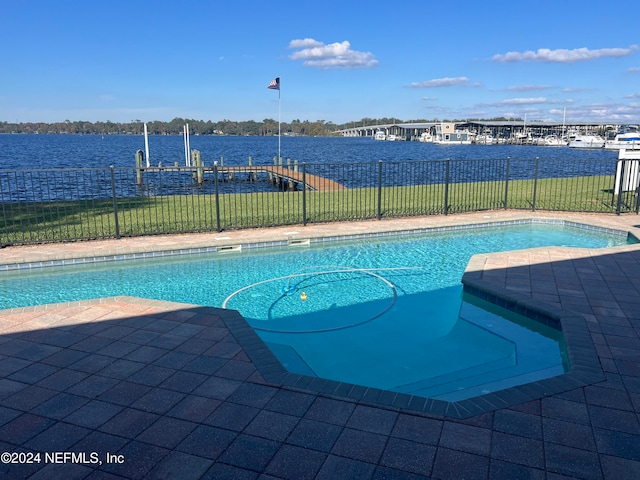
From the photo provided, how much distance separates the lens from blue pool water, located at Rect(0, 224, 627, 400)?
504 centimetres

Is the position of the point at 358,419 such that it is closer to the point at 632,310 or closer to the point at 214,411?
the point at 214,411

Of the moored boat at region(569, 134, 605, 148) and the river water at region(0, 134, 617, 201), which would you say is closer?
the river water at region(0, 134, 617, 201)

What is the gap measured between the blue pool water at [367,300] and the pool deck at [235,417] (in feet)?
2.77

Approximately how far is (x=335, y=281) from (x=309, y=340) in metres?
2.22

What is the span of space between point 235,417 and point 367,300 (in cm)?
386

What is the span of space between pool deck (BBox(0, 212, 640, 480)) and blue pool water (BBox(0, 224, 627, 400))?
2.77 ft

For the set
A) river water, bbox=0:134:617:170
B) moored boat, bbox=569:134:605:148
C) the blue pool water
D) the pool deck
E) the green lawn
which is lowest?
the blue pool water

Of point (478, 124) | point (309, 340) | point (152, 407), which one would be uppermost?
point (478, 124)

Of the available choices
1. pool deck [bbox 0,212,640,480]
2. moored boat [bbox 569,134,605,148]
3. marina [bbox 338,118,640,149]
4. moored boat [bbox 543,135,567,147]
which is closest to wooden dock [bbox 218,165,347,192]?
pool deck [bbox 0,212,640,480]

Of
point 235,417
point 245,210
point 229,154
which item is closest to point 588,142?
point 229,154

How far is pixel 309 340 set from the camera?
583 cm

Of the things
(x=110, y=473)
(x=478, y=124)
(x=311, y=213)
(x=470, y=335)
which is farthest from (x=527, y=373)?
(x=478, y=124)

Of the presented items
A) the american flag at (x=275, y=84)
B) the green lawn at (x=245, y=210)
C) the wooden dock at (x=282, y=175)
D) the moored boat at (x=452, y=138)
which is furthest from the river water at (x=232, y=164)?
the moored boat at (x=452, y=138)

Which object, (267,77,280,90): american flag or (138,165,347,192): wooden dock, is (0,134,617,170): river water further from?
(267,77,280,90): american flag
